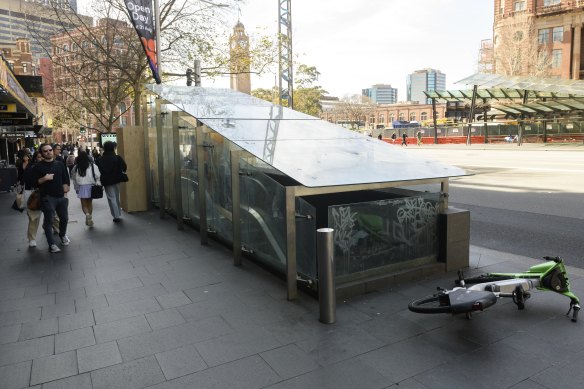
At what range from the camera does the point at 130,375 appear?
3426 millimetres

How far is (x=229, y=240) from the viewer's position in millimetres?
6988

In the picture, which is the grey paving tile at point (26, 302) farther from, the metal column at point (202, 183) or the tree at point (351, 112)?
the tree at point (351, 112)

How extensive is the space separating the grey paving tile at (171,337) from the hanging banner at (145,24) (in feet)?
30.1

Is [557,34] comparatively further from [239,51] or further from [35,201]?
[35,201]

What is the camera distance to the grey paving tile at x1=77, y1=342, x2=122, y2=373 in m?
3.59

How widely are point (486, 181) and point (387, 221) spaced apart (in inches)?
458

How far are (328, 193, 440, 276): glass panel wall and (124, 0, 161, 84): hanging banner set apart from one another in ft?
28.7

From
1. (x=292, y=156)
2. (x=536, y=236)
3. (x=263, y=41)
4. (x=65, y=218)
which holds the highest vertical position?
(x=263, y=41)

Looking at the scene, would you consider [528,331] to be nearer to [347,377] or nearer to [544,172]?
[347,377]

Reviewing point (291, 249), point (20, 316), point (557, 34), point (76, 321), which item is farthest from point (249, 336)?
point (557, 34)

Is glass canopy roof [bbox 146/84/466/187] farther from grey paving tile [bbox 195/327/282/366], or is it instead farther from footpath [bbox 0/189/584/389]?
grey paving tile [bbox 195/327/282/366]

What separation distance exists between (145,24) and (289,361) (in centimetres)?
1046

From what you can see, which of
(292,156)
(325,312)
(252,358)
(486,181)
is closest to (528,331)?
(325,312)

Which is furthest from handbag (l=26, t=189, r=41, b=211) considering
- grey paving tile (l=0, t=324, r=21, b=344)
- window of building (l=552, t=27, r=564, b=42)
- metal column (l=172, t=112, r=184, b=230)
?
window of building (l=552, t=27, r=564, b=42)
